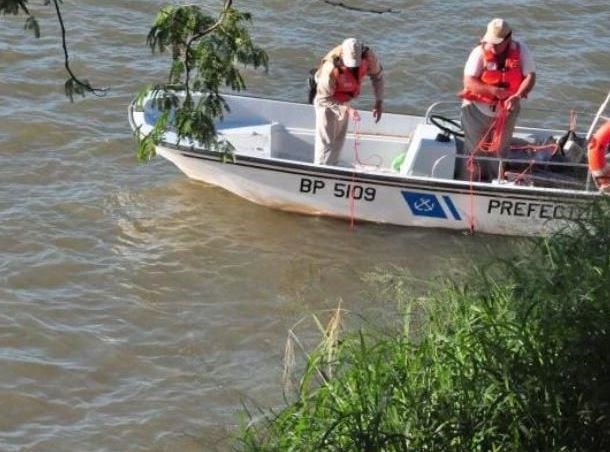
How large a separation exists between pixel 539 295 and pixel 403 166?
5.39m

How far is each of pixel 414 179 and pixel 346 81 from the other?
104cm

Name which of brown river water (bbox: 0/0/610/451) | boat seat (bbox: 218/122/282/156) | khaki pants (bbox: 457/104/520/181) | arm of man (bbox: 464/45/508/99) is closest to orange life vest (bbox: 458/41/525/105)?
arm of man (bbox: 464/45/508/99)

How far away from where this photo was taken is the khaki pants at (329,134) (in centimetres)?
1219

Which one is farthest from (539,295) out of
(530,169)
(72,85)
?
(530,169)

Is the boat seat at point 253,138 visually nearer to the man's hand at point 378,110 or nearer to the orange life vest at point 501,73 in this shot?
the man's hand at point 378,110

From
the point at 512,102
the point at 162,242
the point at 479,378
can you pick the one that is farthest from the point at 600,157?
the point at 479,378

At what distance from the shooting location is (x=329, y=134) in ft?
40.2

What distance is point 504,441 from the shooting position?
249 inches

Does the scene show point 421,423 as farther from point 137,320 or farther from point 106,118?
point 106,118

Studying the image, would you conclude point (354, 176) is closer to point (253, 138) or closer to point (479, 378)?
point (253, 138)

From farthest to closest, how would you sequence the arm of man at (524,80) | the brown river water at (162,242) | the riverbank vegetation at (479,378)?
the arm of man at (524,80)
the brown river water at (162,242)
the riverbank vegetation at (479,378)

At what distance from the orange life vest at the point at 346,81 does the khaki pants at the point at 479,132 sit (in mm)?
937

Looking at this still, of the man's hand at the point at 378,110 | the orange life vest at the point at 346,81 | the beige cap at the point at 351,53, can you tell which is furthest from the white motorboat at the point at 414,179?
the beige cap at the point at 351,53

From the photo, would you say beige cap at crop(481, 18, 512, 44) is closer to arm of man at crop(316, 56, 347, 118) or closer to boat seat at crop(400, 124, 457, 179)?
boat seat at crop(400, 124, 457, 179)
